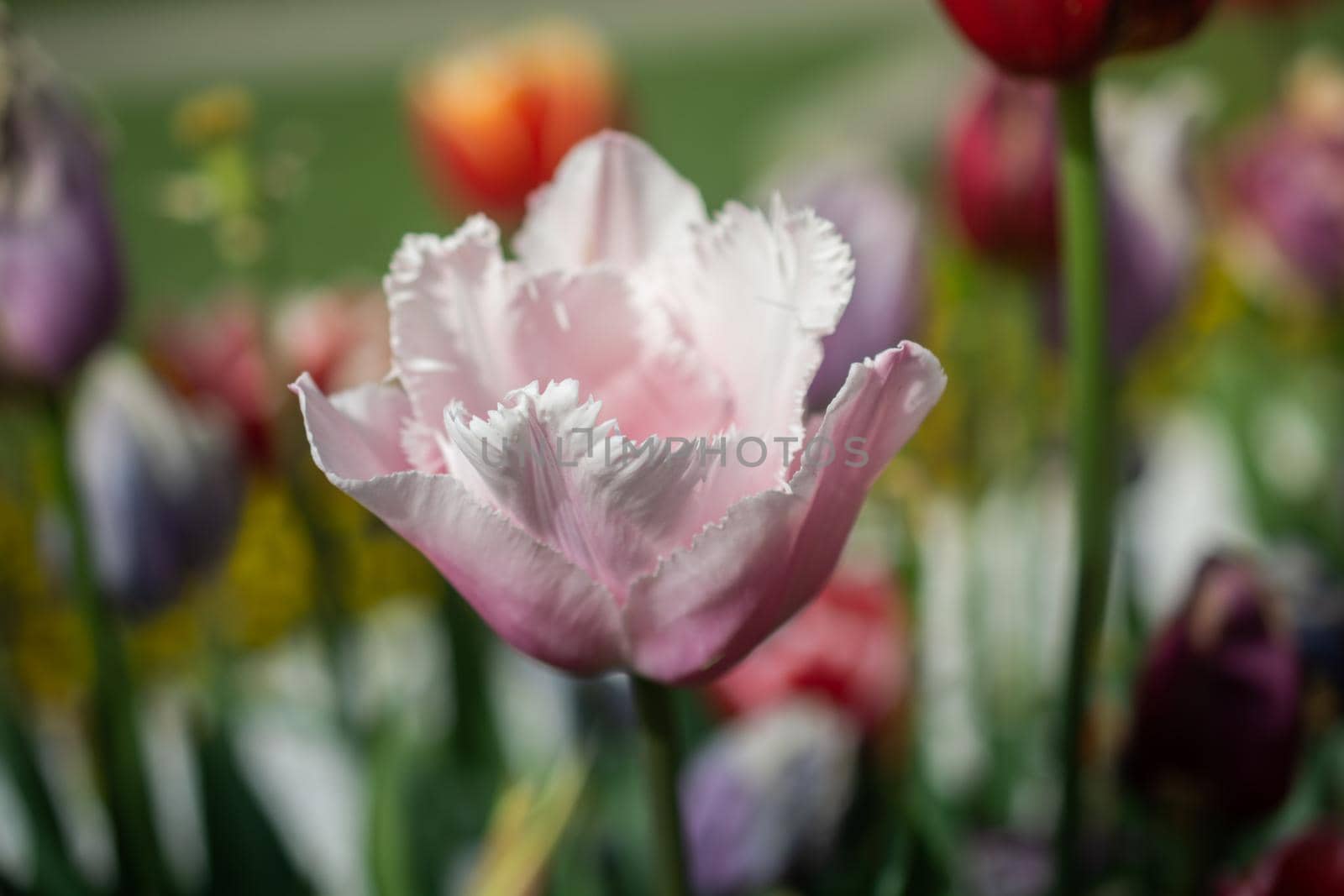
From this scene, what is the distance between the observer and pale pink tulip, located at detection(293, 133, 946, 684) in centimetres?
15

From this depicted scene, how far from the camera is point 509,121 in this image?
0.59 metres

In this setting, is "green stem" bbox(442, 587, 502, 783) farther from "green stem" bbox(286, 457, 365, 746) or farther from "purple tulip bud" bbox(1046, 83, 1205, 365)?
"purple tulip bud" bbox(1046, 83, 1205, 365)

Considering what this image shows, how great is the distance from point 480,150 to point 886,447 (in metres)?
0.48

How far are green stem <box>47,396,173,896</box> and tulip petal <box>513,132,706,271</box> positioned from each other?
0.48 feet

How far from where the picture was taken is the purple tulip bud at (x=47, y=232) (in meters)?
0.27

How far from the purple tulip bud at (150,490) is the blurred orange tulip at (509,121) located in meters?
0.24

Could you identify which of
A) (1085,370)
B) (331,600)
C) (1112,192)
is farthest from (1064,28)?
(331,600)

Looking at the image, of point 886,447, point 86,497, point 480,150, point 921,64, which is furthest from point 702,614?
point 921,64

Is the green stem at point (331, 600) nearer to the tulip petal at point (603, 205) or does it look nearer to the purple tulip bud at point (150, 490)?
the purple tulip bud at point (150, 490)

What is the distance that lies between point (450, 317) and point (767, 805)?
0.17m

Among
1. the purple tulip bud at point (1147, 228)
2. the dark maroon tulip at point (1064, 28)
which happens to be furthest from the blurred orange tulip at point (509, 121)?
the dark maroon tulip at point (1064, 28)

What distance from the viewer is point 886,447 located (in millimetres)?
155

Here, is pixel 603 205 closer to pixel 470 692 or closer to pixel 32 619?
pixel 470 692

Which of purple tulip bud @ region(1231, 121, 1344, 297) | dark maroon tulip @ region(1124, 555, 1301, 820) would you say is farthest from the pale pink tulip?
purple tulip bud @ region(1231, 121, 1344, 297)
